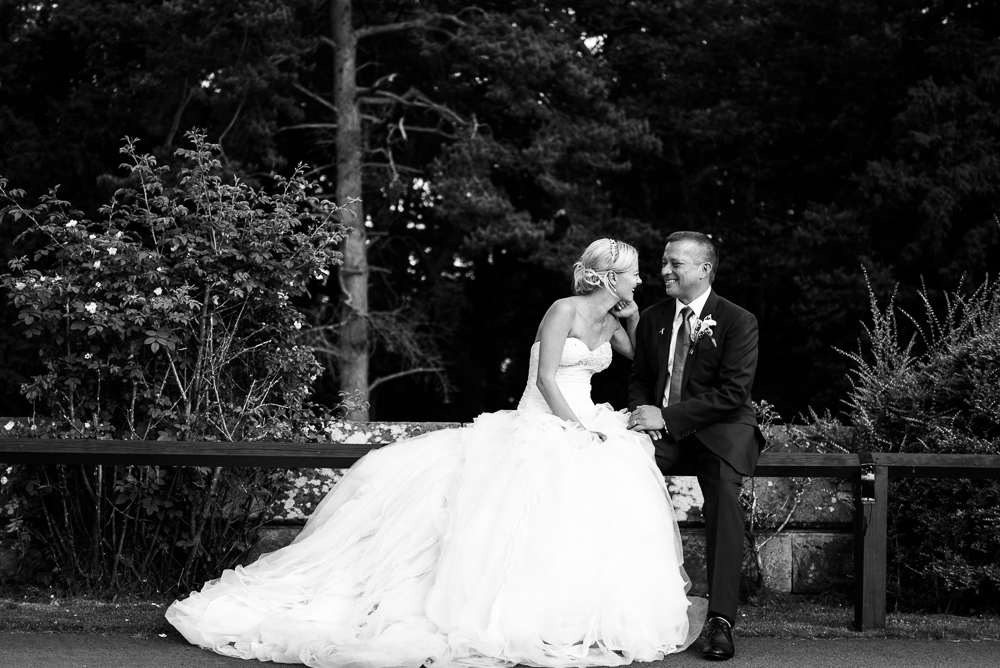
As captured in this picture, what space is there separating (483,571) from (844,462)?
1.90m

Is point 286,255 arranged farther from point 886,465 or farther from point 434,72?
point 434,72

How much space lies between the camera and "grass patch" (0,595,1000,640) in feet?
16.0

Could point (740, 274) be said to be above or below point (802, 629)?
above

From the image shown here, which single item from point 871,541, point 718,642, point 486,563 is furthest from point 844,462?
point 486,563

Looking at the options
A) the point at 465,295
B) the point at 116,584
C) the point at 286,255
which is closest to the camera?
the point at 116,584

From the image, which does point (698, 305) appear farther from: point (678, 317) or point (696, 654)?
point (696, 654)

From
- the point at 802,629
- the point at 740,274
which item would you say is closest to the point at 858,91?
the point at 740,274

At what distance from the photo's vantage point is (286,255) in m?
6.16

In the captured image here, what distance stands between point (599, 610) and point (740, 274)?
15322mm

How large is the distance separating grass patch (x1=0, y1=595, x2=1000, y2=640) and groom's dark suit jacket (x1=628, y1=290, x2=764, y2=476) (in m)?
0.84

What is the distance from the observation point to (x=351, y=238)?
16.8 metres

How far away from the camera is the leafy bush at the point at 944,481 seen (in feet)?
18.5

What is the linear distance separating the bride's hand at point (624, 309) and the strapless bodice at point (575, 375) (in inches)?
9.5

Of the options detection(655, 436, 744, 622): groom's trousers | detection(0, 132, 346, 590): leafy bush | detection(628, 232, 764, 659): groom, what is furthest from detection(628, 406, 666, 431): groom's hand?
detection(0, 132, 346, 590): leafy bush
